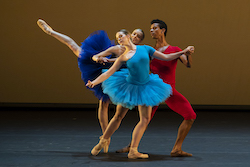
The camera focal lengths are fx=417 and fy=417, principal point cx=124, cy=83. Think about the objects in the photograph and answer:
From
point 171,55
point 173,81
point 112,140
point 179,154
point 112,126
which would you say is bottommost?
point 112,140

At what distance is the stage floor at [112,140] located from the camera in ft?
11.6

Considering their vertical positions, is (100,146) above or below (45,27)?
below

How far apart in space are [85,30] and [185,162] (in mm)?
4535

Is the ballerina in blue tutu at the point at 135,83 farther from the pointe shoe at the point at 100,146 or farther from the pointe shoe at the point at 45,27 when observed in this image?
the pointe shoe at the point at 45,27

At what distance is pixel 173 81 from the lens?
393 centimetres

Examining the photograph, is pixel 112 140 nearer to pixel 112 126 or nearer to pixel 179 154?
pixel 112 126

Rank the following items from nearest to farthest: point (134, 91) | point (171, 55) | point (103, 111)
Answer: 1. point (134, 91)
2. point (171, 55)
3. point (103, 111)

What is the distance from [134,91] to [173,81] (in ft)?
1.71

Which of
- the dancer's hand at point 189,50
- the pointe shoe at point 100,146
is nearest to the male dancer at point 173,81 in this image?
the dancer's hand at point 189,50

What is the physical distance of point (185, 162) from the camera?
11.5 feet

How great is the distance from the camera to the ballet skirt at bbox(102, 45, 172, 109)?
139 inches

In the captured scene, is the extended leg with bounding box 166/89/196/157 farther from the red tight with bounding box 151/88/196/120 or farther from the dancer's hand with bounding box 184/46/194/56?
the dancer's hand with bounding box 184/46/194/56

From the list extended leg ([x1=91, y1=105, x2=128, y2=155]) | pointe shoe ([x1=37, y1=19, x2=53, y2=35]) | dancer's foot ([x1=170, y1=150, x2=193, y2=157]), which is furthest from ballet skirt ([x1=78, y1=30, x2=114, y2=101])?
dancer's foot ([x1=170, y1=150, x2=193, y2=157])

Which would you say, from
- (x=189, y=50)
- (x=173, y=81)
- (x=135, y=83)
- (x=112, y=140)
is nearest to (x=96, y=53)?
(x=135, y=83)
